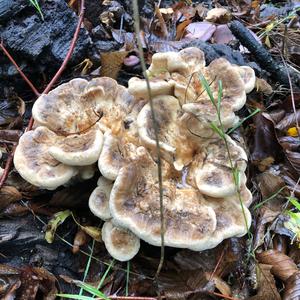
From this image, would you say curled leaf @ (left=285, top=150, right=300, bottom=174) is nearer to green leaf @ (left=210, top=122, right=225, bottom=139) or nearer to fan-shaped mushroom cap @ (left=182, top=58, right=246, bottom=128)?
fan-shaped mushroom cap @ (left=182, top=58, right=246, bottom=128)

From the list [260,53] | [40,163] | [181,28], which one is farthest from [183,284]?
[181,28]

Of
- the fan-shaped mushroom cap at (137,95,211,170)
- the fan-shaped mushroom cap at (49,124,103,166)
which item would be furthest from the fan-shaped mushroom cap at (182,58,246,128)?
the fan-shaped mushroom cap at (49,124,103,166)

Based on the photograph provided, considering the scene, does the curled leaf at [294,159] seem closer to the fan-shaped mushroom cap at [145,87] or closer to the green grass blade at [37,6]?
the fan-shaped mushroom cap at [145,87]

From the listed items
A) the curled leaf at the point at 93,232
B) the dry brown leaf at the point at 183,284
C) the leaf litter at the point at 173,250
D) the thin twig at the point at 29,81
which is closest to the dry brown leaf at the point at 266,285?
the leaf litter at the point at 173,250

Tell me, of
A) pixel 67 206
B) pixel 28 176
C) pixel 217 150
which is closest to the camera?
pixel 28 176

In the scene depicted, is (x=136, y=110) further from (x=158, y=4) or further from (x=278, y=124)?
(x=158, y=4)

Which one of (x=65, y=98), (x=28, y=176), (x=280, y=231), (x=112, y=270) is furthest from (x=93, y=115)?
(x=280, y=231)

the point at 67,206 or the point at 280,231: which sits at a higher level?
the point at 67,206
